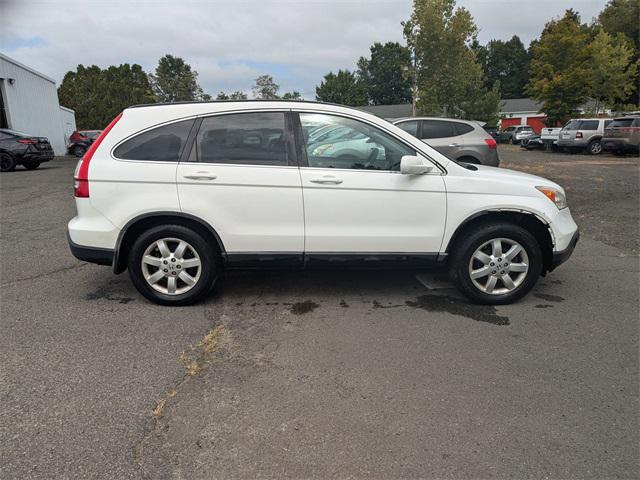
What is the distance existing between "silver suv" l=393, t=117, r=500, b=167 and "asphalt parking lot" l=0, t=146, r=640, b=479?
5.71 meters

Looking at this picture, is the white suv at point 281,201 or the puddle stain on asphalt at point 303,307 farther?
the puddle stain on asphalt at point 303,307

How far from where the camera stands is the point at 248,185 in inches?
156

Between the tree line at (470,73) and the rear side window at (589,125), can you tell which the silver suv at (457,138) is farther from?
the rear side window at (589,125)

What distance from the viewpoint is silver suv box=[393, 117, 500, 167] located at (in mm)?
10383

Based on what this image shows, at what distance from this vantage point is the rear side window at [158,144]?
4051 mm

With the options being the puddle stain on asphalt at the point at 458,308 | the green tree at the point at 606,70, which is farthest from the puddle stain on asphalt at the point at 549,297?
the green tree at the point at 606,70

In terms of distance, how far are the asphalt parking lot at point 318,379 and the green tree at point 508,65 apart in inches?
3701

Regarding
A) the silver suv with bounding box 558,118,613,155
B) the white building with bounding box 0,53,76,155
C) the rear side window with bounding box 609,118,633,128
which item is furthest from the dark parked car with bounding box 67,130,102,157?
the rear side window with bounding box 609,118,633,128

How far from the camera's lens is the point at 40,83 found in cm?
2478

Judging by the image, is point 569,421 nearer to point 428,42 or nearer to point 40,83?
point 40,83

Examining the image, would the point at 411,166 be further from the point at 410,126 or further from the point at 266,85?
the point at 266,85

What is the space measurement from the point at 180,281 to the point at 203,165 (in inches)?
42.4

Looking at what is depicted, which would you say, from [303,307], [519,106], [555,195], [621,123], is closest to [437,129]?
[555,195]

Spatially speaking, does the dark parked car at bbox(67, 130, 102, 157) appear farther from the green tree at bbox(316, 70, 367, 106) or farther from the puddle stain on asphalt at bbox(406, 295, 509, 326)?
the green tree at bbox(316, 70, 367, 106)
